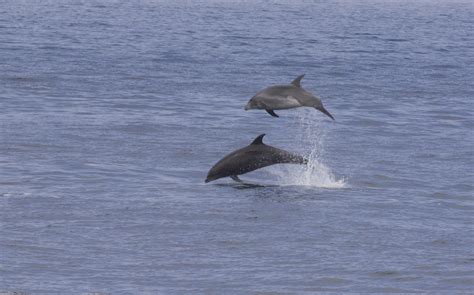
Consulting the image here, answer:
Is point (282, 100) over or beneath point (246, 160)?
over

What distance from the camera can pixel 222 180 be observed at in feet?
60.4

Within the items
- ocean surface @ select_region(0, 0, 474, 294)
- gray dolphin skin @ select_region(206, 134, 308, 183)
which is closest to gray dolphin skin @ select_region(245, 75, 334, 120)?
gray dolphin skin @ select_region(206, 134, 308, 183)

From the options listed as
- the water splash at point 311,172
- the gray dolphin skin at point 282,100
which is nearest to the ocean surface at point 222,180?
the water splash at point 311,172

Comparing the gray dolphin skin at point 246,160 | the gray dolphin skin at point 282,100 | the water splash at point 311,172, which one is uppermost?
the gray dolphin skin at point 282,100

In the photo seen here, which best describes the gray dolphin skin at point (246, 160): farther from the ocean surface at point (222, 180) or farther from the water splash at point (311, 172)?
the water splash at point (311, 172)

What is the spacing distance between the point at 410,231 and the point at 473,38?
37439mm

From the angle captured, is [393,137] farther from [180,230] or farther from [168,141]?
[180,230]

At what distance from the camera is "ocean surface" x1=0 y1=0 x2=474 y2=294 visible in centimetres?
1302

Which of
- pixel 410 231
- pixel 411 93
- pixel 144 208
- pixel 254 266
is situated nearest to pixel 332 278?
pixel 254 266

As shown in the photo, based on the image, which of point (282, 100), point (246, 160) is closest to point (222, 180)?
point (246, 160)

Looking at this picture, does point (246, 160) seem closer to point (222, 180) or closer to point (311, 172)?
point (222, 180)

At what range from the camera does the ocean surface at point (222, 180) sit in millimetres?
13016

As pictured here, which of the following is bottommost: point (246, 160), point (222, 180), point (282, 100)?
point (222, 180)

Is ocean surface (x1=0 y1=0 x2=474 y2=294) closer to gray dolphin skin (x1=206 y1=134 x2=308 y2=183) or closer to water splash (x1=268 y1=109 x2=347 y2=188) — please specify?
water splash (x1=268 y1=109 x2=347 y2=188)
